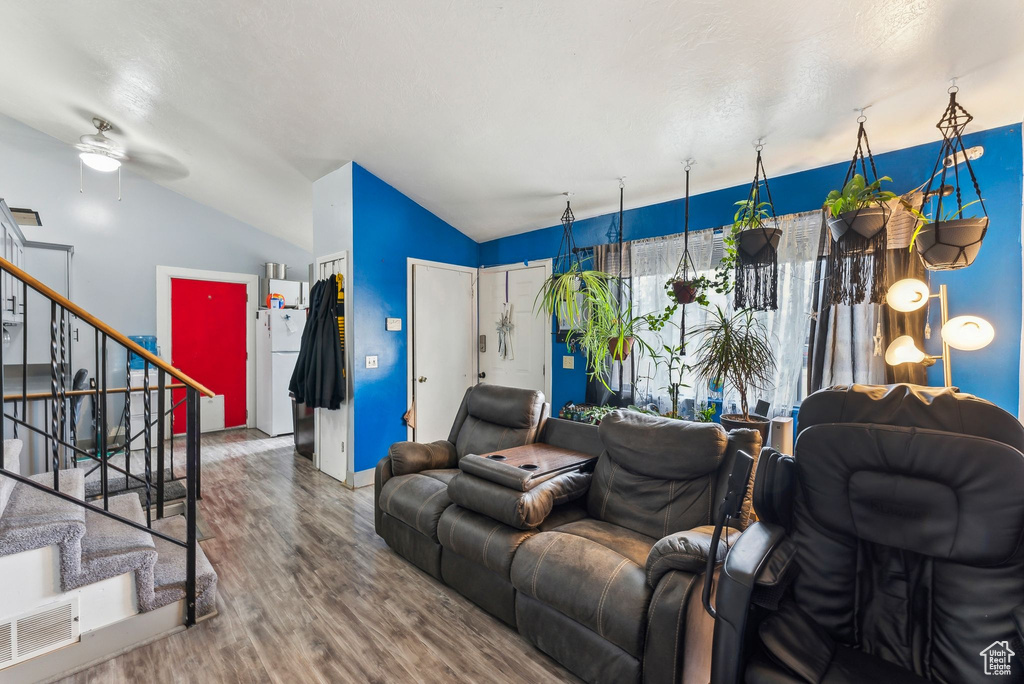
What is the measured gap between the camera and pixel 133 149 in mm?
4488

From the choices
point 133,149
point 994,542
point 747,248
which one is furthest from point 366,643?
point 133,149

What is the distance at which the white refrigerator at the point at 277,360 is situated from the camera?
5477 millimetres

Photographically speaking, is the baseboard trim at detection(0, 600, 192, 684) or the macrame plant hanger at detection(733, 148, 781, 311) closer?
the baseboard trim at detection(0, 600, 192, 684)

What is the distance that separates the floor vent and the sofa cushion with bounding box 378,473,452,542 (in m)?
1.35

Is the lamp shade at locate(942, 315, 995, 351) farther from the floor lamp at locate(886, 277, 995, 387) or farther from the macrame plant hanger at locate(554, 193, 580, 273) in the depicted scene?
the macrame plant hanger at locate(554, 193, 580, 273)

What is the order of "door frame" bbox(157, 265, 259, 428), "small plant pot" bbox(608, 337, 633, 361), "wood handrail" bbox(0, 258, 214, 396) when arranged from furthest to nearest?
"door frame" bbox(157, 265, 259, 428) < "small plant pot" bbox(608, 337, 633, 361) < "wood handrail" bbox(0, 258, 214, 396)

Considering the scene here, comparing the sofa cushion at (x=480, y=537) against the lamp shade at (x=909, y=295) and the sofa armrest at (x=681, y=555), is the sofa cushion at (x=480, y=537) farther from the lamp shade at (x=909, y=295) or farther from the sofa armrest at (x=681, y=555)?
the lamp shade at (x=909, y=295)

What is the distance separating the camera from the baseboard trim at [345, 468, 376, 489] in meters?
3.81

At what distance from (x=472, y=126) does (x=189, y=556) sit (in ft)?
9.52

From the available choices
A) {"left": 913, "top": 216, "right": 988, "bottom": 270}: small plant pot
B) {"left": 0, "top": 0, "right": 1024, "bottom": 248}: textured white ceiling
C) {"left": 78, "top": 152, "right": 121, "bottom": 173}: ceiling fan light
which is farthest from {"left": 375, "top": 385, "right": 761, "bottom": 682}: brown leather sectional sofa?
{"left": 78, "top": 152, "right": 121, "bottom": 173}: ceiling fan light

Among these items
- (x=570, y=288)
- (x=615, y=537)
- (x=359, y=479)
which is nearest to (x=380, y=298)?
(x=359, y=479)

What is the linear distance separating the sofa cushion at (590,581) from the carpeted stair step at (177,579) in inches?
57.6

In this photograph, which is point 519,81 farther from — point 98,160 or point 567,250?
point 98,160

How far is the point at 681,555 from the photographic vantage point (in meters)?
1.48
